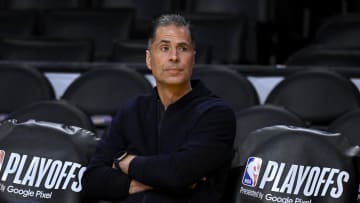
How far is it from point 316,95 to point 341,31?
1.56m

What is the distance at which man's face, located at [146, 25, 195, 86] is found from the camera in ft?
8.55

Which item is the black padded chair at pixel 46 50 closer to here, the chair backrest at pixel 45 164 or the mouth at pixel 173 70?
the chair backrest at pixel 45 164

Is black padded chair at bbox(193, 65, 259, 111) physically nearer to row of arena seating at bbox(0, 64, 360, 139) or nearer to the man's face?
row of arena seating at bbox(0, 64, 360, 139)

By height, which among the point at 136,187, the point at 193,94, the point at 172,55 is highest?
the point at 172,55

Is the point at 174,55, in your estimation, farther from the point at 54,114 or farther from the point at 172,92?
the point at 54,114

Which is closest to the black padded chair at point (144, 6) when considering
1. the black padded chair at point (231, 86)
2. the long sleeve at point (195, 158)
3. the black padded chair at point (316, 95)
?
the black padded chair at point (231, 86)

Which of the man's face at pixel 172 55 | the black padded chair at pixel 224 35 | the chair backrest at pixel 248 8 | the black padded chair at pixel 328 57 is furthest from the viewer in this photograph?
the chair backrest at pixel 248 8

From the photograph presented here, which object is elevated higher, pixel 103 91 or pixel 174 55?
pixel 174 55

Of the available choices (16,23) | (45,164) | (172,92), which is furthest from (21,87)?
(16,23)

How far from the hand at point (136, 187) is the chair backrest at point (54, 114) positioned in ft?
1.91

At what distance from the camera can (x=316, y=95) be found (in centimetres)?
355

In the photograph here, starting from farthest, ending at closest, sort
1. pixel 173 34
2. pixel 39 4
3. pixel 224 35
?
1. pixel 39 4
2. pixel 224 35
3. pixel 173 34

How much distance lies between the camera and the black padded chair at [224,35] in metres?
4.96

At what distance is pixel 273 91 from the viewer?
11.8 feet
